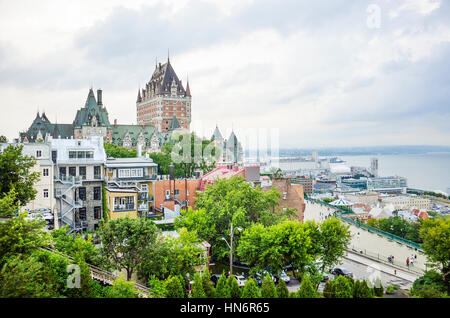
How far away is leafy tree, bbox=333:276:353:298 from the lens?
1792 centimetres

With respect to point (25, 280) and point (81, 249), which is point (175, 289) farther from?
point (25, 280)

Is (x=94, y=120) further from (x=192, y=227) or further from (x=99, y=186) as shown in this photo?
(x=192, y=227)

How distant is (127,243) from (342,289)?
1139 centimetres

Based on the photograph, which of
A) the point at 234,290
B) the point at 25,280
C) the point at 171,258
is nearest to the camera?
the point at 25,280

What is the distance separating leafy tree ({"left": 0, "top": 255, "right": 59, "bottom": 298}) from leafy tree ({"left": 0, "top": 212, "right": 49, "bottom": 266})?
1.76 feet

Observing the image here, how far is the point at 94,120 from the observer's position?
9994 centimetres

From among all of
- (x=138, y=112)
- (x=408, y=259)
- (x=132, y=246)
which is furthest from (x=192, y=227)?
(x=138, y=112)

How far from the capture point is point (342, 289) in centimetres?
1823

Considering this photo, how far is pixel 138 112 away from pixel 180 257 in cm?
13496

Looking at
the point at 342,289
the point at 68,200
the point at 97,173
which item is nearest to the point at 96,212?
the point at 68,200

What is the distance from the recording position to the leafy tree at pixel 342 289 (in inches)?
706

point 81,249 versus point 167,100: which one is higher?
point 167,100

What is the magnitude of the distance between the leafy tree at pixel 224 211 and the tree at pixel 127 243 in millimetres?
6008
